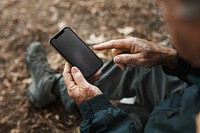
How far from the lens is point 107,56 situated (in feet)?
10.1

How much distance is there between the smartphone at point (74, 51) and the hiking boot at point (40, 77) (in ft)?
1.58

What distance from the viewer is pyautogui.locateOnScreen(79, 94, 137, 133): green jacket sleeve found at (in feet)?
5.68

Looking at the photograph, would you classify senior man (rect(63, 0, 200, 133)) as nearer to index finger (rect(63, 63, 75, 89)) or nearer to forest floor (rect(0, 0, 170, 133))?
index finger (rect(63, 63, 75, 89))

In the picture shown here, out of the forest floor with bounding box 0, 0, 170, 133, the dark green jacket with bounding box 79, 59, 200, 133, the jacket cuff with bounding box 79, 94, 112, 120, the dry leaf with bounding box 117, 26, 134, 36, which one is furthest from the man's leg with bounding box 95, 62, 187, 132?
the dry leaf with bounding box 117, 26, 134, 36

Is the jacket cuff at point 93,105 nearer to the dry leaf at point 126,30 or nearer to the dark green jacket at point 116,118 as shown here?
the dark green jacket at point 116,118

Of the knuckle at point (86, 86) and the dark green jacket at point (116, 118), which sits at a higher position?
the knuckle at point (86, 86)

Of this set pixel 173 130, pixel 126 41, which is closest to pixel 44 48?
pixel 126 41

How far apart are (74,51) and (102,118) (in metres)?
0.56

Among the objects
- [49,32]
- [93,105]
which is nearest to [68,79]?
[93,105]

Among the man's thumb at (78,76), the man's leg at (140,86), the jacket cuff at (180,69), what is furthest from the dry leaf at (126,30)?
the man's thumb at (78,76)

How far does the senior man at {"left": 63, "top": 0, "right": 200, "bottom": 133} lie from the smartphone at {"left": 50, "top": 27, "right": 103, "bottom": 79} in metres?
0.11

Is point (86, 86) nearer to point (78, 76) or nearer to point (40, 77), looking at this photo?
point (78, 76)

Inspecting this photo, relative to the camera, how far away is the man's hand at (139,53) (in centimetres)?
194

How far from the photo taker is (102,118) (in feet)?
5.66
